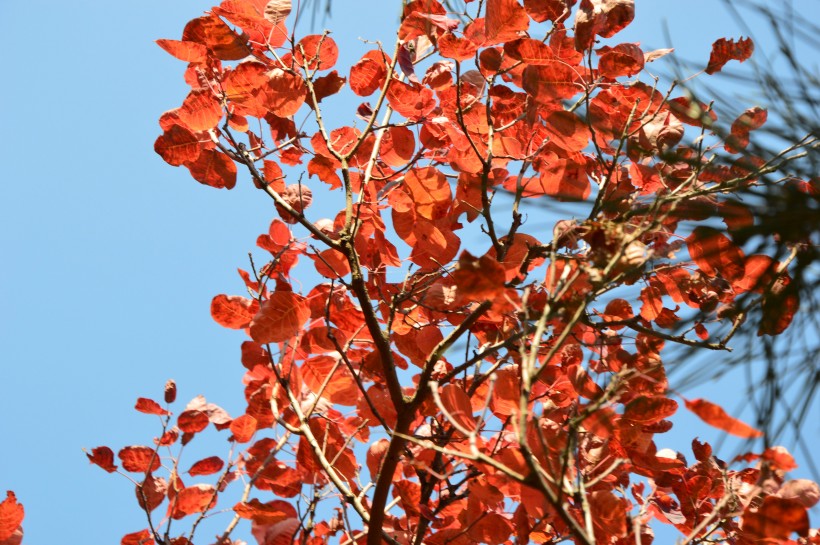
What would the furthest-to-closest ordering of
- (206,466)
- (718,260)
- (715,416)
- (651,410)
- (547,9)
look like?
1. (206,466)
2. (547,9)
3. (651,410)
4. (718,260)
5. (715,416)

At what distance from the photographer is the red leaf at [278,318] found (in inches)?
62.6

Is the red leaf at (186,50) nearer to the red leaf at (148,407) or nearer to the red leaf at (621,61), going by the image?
the red leaf at (621,61)

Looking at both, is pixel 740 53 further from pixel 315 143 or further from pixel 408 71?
pixel 315 143

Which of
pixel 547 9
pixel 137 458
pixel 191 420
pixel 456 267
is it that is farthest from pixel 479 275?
pixel 137 458

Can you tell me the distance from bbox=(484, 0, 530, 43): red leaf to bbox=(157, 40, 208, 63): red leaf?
625 mm

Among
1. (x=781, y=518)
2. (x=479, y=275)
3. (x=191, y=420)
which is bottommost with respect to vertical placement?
(x=781, y=518)

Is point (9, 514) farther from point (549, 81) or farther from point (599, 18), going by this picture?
point (599, 18)

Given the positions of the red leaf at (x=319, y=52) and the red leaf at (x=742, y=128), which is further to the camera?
the red leaf at (x=319, y=52)

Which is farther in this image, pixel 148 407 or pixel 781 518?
pixel 148 407

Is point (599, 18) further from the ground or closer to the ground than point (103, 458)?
further from the ground

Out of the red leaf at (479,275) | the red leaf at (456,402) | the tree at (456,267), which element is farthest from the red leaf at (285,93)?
the red leaf at (479,275)

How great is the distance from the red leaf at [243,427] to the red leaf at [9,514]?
0.56 m

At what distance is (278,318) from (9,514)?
94 centimetres

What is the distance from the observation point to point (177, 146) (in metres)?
1.61
